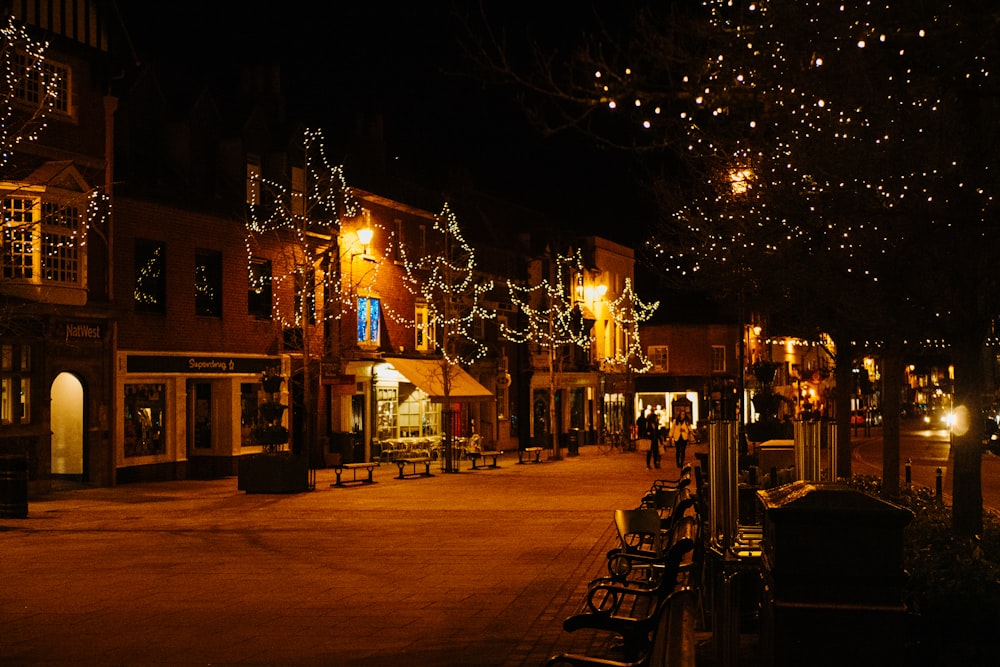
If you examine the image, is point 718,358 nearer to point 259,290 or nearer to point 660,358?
point 660,358

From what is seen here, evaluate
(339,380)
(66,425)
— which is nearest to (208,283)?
(339,380)

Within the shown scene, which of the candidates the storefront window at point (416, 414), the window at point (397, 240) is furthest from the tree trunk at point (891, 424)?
the window at point (397, 240)

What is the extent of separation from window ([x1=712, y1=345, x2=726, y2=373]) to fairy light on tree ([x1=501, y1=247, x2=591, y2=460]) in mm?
14776

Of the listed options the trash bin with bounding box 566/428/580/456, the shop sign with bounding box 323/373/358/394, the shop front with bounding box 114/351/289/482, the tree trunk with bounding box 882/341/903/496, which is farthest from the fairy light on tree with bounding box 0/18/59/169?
the trash bin with bounding box 566/428/580/456

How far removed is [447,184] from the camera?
181 feet

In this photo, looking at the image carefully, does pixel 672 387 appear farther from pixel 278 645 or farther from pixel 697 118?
pixel 278 645

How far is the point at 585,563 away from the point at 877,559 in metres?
9.26

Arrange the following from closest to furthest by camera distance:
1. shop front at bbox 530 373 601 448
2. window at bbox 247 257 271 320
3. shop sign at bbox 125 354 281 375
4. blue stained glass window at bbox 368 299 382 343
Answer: shop sign at bbox 125 354 281 375 < window at bbox 247 257 271 320 < blue stained glass window at bbox 368 299 382 343 < shop front at bbox 530 373 601 448

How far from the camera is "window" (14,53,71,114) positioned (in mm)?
25578

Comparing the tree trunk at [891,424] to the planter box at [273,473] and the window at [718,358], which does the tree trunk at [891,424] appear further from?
the window at [718,358]

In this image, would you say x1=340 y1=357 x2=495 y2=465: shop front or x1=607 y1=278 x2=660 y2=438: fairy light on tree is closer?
x1=340 y1=357 x2=495 y2=465: shop front

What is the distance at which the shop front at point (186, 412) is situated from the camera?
29266 millimetres

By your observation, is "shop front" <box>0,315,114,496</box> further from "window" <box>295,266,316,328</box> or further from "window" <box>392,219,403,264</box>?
"window" <box>392,219,403,264</box>

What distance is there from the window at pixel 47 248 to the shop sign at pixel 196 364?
Result: 3.10m
